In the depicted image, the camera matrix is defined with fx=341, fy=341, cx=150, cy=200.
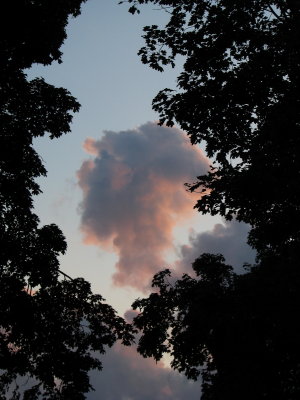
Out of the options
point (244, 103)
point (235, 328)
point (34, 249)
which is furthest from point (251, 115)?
point (235, 328)

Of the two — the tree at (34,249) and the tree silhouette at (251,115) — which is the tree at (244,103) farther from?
the tree at (34,249)

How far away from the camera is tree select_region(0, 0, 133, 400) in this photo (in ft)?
30.9

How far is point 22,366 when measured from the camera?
31.3 feet

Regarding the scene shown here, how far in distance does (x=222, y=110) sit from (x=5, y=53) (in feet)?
22.8

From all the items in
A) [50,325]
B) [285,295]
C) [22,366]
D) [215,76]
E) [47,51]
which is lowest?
[22,366]

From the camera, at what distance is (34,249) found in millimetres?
10055

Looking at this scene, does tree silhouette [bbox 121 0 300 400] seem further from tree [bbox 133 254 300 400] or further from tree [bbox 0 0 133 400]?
tree [bbox 0 0 133 400]

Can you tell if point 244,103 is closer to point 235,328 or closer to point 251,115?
point 251,115

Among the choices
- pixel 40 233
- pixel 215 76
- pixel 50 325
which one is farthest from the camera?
pixel 40 233

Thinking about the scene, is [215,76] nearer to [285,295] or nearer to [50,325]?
[285,295]

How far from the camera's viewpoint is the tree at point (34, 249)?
30.9 feet

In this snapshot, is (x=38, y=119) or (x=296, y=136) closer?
(x=296, y=136)

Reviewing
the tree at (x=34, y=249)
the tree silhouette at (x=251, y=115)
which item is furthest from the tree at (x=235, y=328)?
the tree at (x=34, y=249)

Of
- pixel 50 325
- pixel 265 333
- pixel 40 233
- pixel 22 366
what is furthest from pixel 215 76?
pixel 265 333
